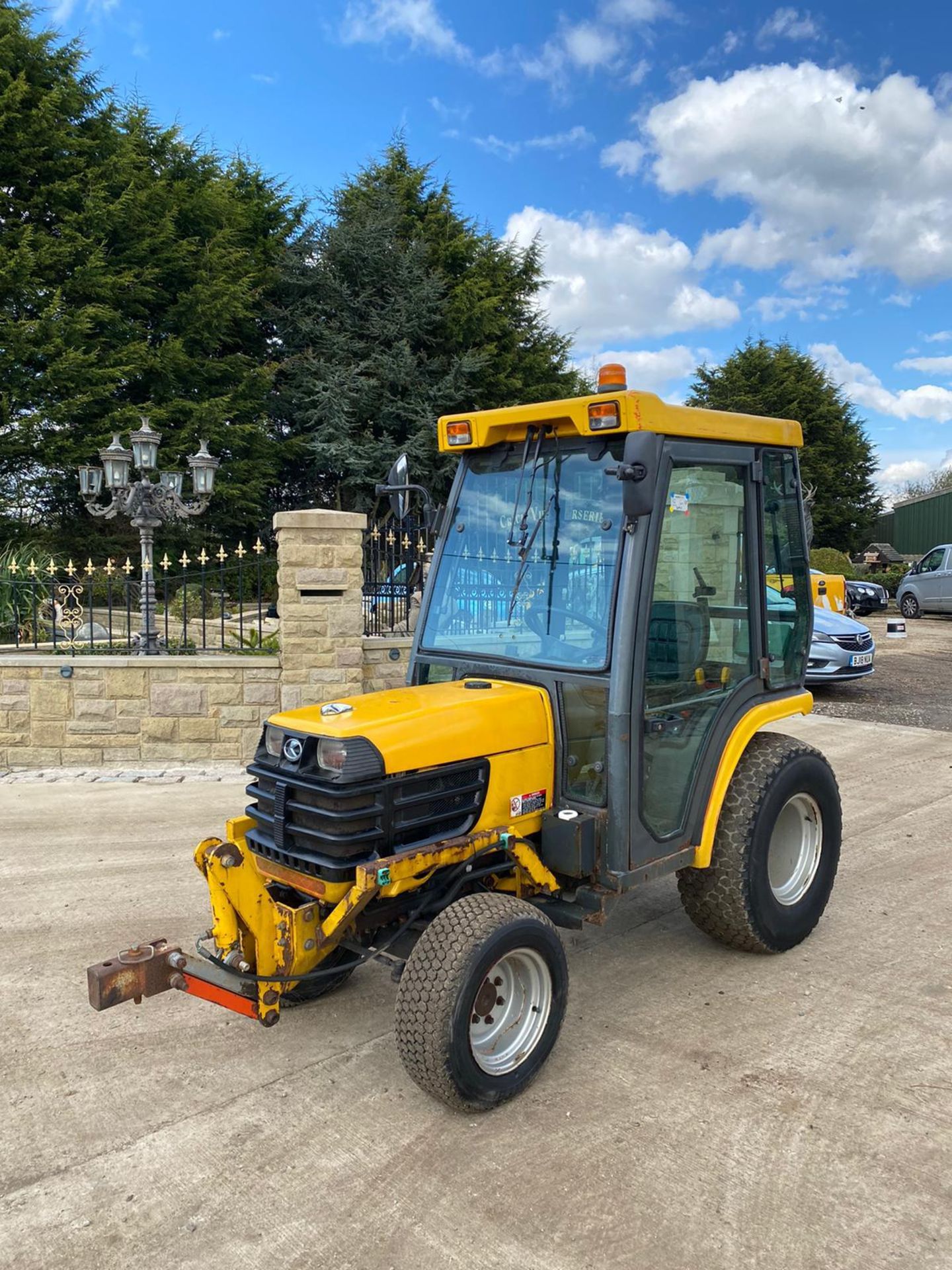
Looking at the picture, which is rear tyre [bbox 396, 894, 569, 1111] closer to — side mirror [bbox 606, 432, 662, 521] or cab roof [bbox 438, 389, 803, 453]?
side mirror [bbox 606, 432, 662, 521]

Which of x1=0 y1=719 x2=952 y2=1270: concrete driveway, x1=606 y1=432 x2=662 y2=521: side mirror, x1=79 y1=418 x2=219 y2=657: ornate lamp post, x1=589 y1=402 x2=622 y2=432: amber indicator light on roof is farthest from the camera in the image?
x1=79 y1=418 x2=219 y2=657: ornate lamp post

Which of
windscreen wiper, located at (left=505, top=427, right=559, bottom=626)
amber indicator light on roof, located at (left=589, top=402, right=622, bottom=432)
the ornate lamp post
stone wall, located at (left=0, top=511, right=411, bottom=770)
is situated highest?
the ornate lamp post

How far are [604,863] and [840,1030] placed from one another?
45.1 inches

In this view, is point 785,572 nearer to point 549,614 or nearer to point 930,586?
point 549,614

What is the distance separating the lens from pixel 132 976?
291 cm

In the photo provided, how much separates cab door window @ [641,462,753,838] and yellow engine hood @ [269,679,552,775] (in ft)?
1.50

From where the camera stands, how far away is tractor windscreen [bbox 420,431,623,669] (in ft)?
11.3

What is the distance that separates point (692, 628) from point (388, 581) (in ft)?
17.0

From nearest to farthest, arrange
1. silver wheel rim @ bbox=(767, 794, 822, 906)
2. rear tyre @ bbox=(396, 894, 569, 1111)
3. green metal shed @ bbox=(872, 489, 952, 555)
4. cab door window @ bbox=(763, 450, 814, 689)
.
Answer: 1. rear tyre @ bbox=(396, 894, 569, 1111)
2. cab door window @ bbox=(763, 450, 814, 689)
3. silver wheel rim @ bbox=(767, 794, 822, 906)
4. green metal shed @ bbox=(872, 489, 952, 555)

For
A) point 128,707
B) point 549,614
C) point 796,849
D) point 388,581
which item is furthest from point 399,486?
point 128,707

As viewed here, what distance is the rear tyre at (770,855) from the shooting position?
3824 mm

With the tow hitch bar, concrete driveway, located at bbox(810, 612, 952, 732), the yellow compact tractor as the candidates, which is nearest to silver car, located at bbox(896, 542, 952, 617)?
concrete driveway, located at bbox(810, 612, 952, 732)

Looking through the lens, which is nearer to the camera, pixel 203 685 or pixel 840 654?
pixel 203 685

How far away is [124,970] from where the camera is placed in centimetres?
289
